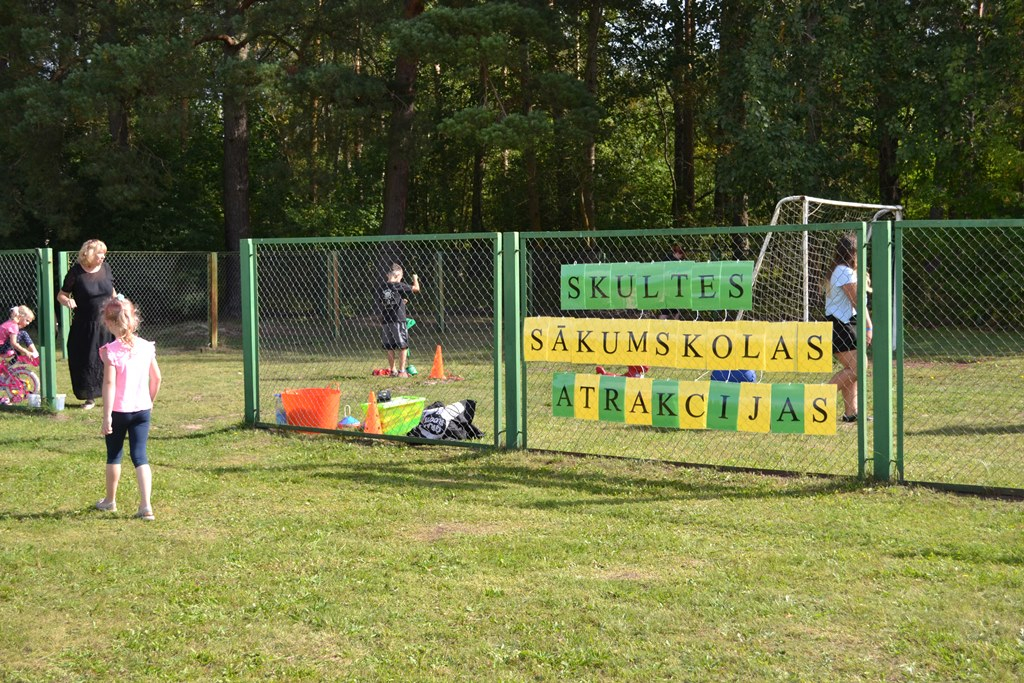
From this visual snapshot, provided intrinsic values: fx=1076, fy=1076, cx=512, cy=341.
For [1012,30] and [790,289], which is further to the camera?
[1012,30]

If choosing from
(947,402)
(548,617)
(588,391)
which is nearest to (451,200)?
(947,402)

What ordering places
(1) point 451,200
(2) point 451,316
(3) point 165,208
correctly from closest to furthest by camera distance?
(2) point 451,316
(3) point 165,208
(1) point 451,200

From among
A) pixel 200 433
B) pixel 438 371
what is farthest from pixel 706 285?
pixel 438 371

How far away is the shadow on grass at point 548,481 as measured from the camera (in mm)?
6980

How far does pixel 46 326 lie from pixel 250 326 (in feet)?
8.91

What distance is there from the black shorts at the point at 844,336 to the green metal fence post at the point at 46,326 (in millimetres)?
7619

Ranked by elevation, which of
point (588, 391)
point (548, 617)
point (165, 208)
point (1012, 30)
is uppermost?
point (1012, 30)

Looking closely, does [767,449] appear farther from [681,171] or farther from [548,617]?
[681,171]

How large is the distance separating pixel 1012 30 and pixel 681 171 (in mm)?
11950

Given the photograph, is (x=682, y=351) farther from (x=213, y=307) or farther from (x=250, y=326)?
(x=213, y=307)

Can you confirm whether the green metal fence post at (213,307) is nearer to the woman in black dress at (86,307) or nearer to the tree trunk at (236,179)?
the tree trunk at (236,179)

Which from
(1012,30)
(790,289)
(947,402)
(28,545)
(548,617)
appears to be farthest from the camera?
(1012,30)

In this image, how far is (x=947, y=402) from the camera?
35.7 ft

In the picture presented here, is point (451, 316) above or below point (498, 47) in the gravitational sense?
below
